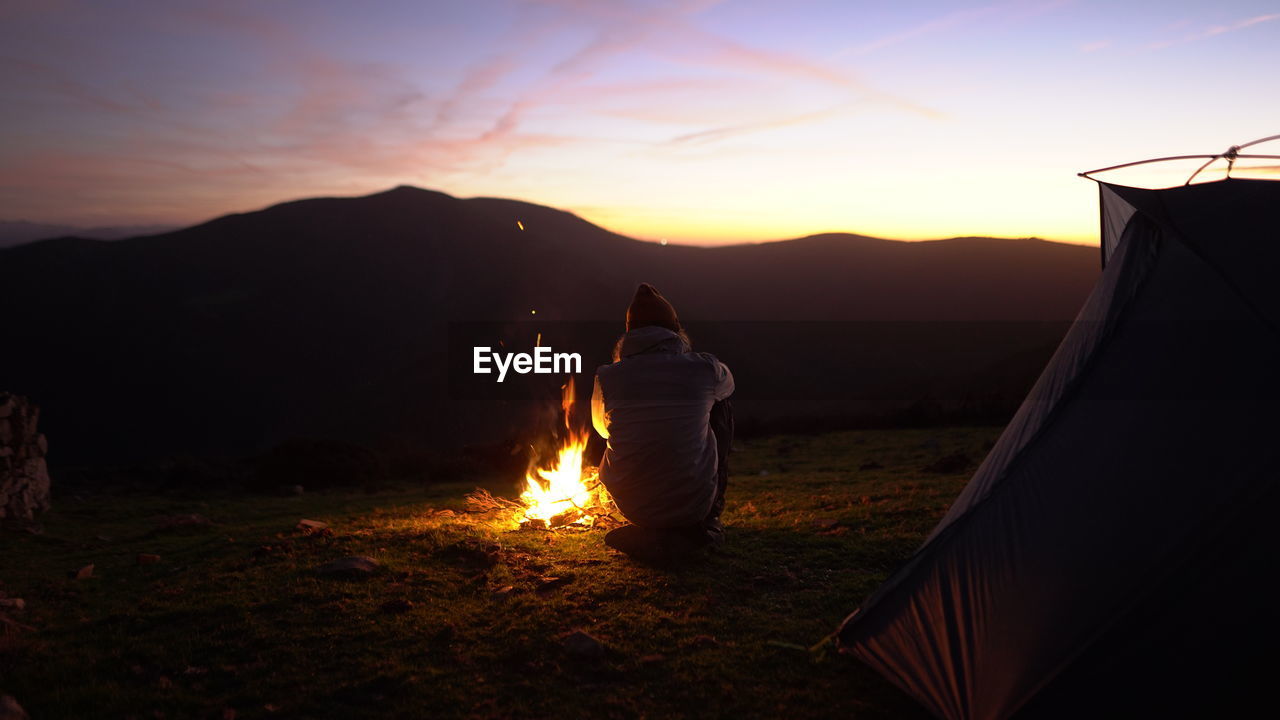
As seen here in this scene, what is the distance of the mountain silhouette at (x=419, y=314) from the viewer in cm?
5753

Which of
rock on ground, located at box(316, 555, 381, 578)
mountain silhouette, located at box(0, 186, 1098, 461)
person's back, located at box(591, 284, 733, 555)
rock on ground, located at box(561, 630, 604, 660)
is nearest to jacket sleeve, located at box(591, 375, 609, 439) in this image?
person's back, located at box(591, 284, 733, 555)

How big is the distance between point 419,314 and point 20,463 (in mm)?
67240

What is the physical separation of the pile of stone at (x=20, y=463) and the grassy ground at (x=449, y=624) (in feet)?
9.89

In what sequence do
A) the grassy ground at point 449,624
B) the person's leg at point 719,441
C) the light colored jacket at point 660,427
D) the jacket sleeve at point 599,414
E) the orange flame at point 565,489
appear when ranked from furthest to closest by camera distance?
the orange flame at point 565,489, the person's leg at point 719,441, the jacket sleeve at point 599,414, the light colored jacket at point 660,427, the grassy ground at point 449,624

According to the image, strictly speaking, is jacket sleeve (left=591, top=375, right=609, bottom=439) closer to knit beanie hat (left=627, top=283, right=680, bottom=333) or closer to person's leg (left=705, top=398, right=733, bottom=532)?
knit beanie hat (left=627, top=283, right=680, bottom=333)

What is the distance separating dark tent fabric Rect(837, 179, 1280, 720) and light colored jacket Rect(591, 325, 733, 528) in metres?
2.04

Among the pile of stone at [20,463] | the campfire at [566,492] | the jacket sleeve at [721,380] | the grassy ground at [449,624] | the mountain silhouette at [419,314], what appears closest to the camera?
the grassy ground at [449,624]

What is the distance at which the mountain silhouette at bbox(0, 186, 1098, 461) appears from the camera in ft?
189

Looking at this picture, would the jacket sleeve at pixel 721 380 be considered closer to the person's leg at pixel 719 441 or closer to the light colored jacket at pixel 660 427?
the light colored jacket at pixel 660 427

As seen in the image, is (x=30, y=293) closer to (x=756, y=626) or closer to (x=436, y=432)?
(x=436, y=432)

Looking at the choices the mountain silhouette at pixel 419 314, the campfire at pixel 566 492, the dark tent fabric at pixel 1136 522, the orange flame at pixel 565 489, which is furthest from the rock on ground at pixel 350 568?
the mountain silhouette at pixel 419 314

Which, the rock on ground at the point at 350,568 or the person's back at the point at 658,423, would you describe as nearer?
the person's back at the point at 658,423

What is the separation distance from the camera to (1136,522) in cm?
352

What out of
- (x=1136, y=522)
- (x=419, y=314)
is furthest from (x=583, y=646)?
(x=419, y=314)
